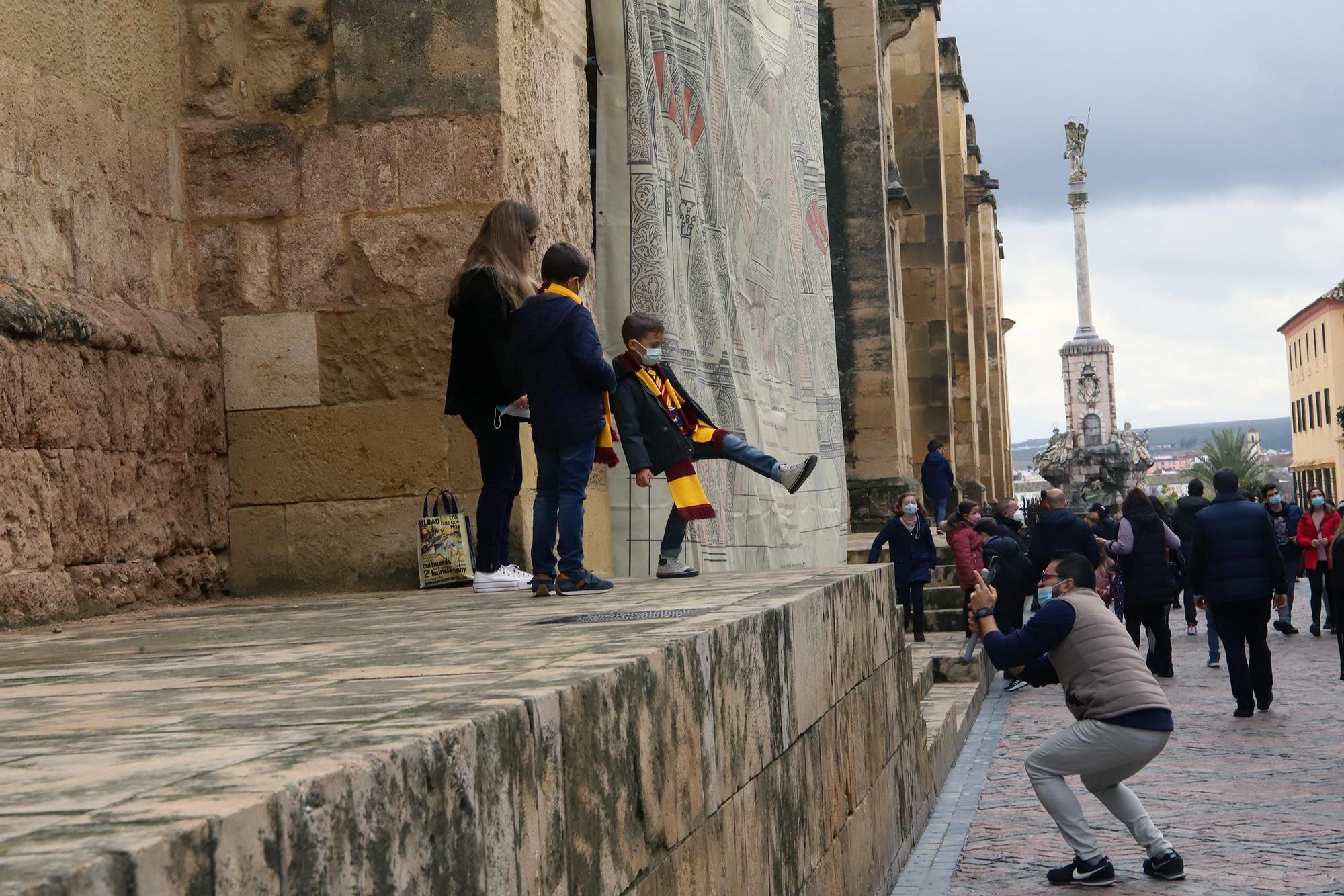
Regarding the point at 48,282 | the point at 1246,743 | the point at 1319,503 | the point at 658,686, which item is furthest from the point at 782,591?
the point at 1319,503

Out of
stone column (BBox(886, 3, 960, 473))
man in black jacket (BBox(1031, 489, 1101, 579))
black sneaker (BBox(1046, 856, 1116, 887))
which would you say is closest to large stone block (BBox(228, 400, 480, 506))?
black sneaker (BBox(1046, 856, 1116, 887))

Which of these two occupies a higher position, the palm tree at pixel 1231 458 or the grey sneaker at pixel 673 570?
the palm tree at pixel 1231 458

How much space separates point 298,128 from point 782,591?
3421 millimetres

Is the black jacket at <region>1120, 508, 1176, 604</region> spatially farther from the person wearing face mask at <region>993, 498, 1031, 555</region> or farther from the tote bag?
the tote bag

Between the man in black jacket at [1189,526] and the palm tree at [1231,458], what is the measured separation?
2575 inches

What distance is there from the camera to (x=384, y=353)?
23.4 ft

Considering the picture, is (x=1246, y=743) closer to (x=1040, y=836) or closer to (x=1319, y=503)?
(x=1040, y=836)

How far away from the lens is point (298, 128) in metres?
7.23

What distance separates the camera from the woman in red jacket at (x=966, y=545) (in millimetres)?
14109

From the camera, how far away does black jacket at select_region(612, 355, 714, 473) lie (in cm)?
652

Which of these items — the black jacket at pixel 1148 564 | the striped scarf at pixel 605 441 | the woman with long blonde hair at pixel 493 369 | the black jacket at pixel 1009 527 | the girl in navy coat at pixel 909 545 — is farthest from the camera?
the black jacket at pixel 1009 527

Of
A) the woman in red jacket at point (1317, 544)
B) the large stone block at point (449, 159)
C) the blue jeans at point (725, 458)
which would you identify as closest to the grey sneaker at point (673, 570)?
the blue jeans at point (725, 458)

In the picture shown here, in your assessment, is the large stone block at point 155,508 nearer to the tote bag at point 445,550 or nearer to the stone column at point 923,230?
the tote bag at point 445,550

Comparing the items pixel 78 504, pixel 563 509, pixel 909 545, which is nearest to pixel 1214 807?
pixel 563 509
